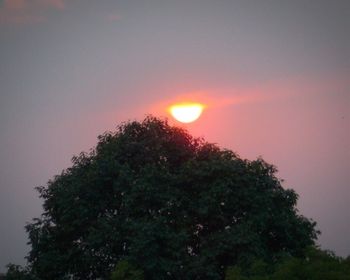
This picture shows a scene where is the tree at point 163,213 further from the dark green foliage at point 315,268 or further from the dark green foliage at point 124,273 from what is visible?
the dark green foliage at point 315,268

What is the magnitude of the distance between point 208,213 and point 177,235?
7.76 ft

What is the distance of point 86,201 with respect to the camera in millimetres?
26062

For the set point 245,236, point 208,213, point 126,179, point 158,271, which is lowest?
point 158,271

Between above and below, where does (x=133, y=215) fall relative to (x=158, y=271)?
above

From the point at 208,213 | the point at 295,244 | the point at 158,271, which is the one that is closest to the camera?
the point at 158,271

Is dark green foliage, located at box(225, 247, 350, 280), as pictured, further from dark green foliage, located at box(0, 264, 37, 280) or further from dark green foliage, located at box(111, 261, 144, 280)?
dark green foliage, located at box(0, 264, 37, 280)

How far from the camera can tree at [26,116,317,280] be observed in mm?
23594

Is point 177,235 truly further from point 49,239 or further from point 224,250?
point 49,239

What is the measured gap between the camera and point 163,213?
2517 cm

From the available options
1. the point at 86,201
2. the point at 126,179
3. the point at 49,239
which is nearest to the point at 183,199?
the point at 126,179

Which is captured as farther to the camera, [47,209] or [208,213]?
[47,209]

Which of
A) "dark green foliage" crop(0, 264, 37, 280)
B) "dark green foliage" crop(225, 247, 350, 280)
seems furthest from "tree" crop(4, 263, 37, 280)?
"dark green foliage" crop(225, 247, 350, 280)

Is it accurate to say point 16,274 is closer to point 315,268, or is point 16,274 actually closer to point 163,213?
point 163,213

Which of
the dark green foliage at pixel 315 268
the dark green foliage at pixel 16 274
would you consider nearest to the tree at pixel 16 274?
the dark green foliage at pixel 16 274
